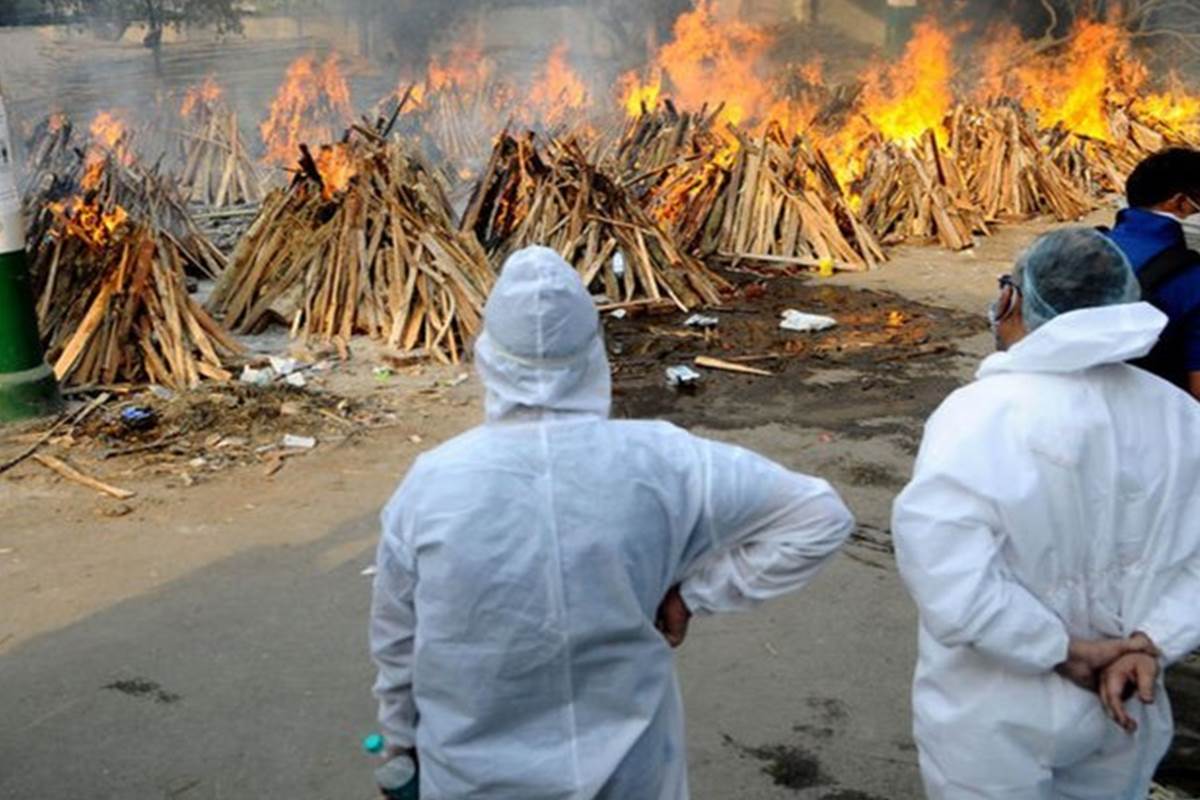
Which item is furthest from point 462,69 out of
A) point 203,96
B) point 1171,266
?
point 1171,266

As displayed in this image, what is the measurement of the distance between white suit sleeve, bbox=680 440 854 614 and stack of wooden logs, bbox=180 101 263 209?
13.1 m

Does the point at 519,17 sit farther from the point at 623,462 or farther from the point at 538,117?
the point at 623,462

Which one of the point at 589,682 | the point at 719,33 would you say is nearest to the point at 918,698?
the point at 589,682

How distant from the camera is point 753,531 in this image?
2254 mm

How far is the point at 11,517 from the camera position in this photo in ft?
18.7

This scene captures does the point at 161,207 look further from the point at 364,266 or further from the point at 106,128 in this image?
the point at 106,128

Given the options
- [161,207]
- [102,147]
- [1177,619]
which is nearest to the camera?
[1177,619]

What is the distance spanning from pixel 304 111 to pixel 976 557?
1791 centimetres

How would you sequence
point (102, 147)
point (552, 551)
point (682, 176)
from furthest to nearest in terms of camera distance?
point (102, 147) < point (682, 176) < point (552, 551)

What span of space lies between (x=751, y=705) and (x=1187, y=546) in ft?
6.77

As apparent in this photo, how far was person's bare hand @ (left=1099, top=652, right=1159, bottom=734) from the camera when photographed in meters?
2.28

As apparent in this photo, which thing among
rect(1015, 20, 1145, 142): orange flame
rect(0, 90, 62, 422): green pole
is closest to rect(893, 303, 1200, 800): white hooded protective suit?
rect(0, 90, 62, 422): green pole

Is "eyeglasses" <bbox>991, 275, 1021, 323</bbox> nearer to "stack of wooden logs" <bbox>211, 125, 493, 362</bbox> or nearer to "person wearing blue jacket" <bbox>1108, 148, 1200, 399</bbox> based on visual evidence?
"person wearing blue jacket" <bbox>1108, 148, 1200, 399</bbox>

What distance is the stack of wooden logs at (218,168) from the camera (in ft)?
47.6
